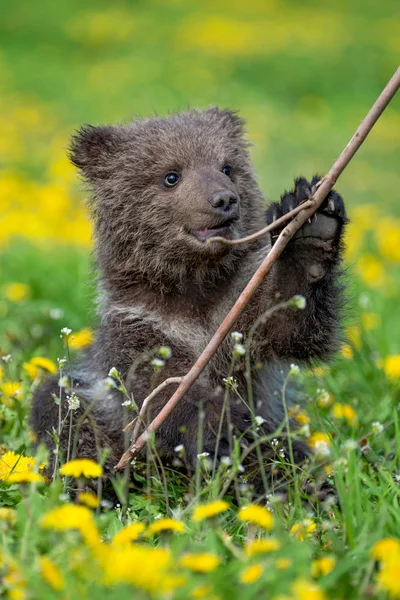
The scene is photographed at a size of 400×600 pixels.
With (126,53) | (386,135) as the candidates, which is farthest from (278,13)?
(386,135)

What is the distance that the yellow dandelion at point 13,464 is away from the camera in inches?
153

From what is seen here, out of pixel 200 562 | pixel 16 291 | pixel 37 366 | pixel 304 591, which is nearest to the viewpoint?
pixel 304 591

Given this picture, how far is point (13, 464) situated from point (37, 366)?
1.10 m

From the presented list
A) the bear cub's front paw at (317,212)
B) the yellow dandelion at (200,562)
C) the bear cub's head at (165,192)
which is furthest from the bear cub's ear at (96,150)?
the yellow dandelion at (200,562)

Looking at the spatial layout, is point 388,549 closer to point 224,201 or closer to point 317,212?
point 317,212

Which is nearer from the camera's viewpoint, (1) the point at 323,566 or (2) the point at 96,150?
(1) the point at 323,566

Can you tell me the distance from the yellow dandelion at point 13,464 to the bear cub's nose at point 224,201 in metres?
1.40

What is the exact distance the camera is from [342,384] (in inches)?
221

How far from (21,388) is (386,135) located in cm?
1328

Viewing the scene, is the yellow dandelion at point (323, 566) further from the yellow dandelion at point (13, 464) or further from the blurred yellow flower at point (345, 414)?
the blurred yellow flower at point (345, 414)

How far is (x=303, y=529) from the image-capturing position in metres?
3.13

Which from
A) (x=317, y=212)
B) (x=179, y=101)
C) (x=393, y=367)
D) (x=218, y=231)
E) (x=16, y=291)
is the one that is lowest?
(x=16, y=291)

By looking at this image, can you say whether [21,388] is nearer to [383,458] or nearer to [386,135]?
[383,458]

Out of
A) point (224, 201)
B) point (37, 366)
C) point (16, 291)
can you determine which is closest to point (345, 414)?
point (224, 201)
